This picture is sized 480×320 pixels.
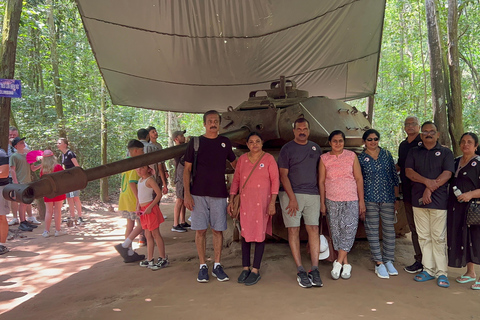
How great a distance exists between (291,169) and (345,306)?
1636 millimetres

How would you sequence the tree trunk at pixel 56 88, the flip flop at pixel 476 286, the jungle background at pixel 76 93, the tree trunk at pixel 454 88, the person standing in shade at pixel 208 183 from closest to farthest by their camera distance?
the flip flop at pixel 476 286
the person standing in shade at pixel 208 183
the tree trunk at pixel 454 88
the tree trunk at pixel 56 88
the jungle background at pixel 76 93

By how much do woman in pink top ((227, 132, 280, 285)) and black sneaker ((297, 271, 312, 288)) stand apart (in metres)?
0.49

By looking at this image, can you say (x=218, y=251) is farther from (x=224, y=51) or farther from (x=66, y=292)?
(x=224, y=51)

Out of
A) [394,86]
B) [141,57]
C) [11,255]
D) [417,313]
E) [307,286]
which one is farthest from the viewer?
[394,86]

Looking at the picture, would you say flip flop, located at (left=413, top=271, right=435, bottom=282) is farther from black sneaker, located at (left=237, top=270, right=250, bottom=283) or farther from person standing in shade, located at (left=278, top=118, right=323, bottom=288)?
black sneaker, located at (left=237, top=270, right=250, bottom=283)

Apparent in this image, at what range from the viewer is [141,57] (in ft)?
25.2

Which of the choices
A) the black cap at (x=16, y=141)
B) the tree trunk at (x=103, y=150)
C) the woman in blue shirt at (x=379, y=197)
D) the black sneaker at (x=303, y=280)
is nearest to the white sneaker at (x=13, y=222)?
the black cap at (x=16, y=141)

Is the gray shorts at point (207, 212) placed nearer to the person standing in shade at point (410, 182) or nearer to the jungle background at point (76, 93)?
the person standing in shade at point (410, 182)

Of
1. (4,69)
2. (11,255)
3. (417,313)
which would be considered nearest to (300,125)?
(417,313)

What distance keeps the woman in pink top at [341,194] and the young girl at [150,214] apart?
7.31 feet

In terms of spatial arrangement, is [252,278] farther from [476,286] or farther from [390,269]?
[476,286]

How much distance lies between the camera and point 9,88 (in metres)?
6.21

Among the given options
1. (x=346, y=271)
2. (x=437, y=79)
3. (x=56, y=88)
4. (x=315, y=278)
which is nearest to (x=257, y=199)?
(x=315, y=278)

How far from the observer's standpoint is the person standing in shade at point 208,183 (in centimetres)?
436
